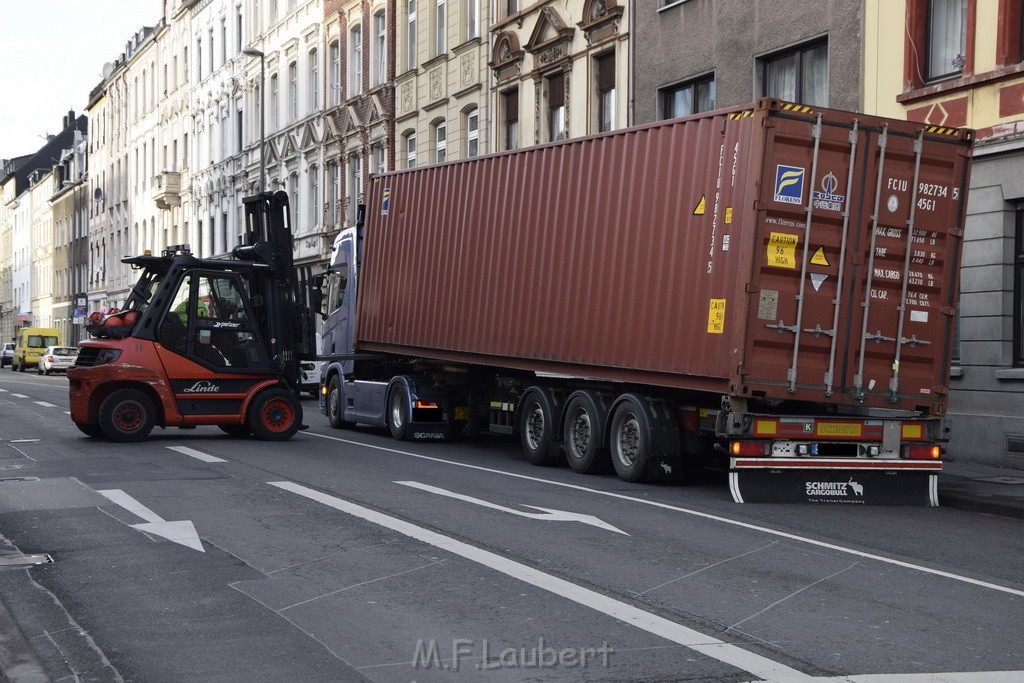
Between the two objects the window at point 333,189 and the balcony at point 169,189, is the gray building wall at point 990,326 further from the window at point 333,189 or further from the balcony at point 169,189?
the balcony at point 169,189

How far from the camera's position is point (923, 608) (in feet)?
25.6

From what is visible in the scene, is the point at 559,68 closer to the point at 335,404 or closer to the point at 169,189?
the point at 335,404

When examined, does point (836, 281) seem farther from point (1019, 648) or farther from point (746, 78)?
point (746, 78)

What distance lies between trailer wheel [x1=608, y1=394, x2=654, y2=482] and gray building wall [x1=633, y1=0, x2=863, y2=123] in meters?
7.56

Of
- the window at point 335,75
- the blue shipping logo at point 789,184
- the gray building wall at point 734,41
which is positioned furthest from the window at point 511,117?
the blue shipping logo at point 789,184

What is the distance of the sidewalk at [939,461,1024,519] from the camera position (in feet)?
43.0

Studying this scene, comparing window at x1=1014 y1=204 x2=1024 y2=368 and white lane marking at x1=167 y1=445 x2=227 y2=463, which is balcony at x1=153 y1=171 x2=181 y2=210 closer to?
white lane marking at x1=167 y1=445 x2=227 y2=463

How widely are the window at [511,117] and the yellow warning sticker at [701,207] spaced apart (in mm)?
18801

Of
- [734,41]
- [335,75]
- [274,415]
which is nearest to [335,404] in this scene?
[274,415]

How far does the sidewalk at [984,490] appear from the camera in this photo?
13102 millimetres

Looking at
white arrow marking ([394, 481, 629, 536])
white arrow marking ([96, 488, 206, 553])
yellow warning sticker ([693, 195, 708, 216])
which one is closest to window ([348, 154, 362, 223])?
yellow warning sticker ([693, 195, 708, 216])

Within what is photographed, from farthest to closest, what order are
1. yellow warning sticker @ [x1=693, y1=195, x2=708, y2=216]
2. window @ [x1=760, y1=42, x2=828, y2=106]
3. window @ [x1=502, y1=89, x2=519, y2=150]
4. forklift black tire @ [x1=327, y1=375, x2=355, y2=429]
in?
window @ [x1=502, y1=89, x2=519, y2=150], forklift black tire @ [x1=327, y1=375, x2=355, y2=429], window @ [x1=760, y1=42, x2=828, y2=106], yellow warning sticker @ [x1=693, y1=195, x2=708, y2=216]

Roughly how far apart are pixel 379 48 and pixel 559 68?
41.7 ft

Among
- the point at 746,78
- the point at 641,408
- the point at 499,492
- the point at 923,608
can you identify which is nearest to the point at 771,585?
the point at 923,608
